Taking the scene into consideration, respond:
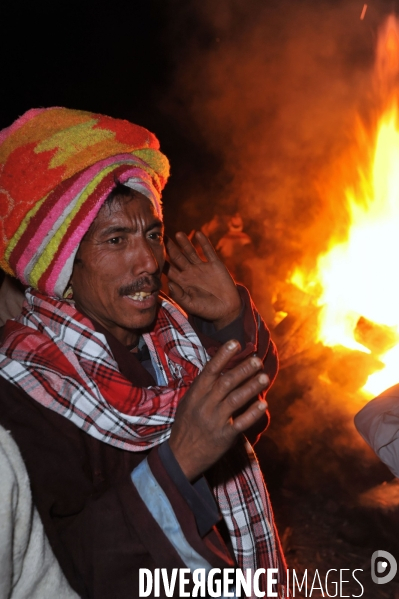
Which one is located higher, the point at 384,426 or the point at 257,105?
the point at 257,105

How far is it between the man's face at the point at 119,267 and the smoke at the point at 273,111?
363 centimetres

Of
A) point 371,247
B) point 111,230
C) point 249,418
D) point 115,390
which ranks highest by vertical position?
point 371,247

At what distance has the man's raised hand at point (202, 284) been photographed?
2354 mm

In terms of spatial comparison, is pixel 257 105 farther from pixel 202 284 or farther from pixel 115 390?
pixel 115 390

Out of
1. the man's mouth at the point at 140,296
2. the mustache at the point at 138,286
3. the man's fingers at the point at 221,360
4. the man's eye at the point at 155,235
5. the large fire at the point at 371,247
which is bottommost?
the man's fingers at the point at 221,360

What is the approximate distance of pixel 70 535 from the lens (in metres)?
1.55

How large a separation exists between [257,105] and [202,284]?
455cm

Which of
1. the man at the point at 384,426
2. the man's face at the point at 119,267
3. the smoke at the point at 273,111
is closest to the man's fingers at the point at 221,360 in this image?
the man's face at the point at 119,267

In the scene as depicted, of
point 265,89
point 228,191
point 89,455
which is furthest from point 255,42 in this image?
point 89,455

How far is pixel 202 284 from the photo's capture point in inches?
94.2

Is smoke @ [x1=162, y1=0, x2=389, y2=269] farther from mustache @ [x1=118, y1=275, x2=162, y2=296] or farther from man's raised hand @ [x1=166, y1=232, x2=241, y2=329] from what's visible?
mustache @ [x1=118, y1=275, x2=162, y2=296]

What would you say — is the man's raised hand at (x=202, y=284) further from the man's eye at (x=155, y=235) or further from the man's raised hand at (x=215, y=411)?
the man's raised hand at (x=215, y=411)

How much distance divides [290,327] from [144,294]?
3.29m

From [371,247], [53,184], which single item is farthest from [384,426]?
[371,247]
